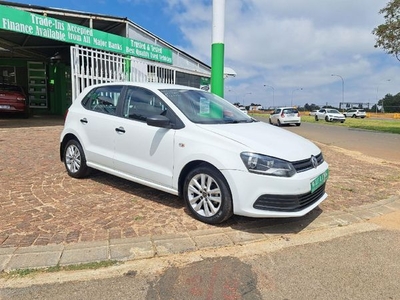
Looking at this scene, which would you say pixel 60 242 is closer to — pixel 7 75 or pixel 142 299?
pixel 142 299

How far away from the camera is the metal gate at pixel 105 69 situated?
12.2 meters

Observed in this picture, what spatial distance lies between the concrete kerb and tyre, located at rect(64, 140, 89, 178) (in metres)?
2.35

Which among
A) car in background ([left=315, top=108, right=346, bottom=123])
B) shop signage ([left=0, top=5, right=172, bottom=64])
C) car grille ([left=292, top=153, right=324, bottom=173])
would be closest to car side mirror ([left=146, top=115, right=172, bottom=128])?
car grille ([left=292, top=153, right=324, bottom=173])

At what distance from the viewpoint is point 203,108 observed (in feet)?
15.5

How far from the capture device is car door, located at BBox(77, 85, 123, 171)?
4.98m

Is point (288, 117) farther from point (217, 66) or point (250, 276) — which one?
point (250, 276)

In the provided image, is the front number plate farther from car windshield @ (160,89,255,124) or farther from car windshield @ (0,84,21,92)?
car windshield @ (0,84,21,92)

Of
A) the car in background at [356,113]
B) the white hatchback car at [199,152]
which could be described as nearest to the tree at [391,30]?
the white hatchback car at [199,152]

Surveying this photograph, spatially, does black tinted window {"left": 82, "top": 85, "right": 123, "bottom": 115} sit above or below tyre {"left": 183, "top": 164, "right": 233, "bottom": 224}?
above

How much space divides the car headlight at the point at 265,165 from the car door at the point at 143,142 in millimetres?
1070

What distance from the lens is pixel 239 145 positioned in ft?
12.2

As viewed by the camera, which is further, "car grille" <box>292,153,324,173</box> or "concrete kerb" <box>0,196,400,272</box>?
"car grille" <box>292,153,324,173</box>

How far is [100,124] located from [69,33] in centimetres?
942

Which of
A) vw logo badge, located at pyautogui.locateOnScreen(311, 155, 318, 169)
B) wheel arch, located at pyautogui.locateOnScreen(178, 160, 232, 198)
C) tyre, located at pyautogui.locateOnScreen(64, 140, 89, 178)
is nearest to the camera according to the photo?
wheel arch, located at pyautogui.locateOnScreen(178, 160, 232, 198)
